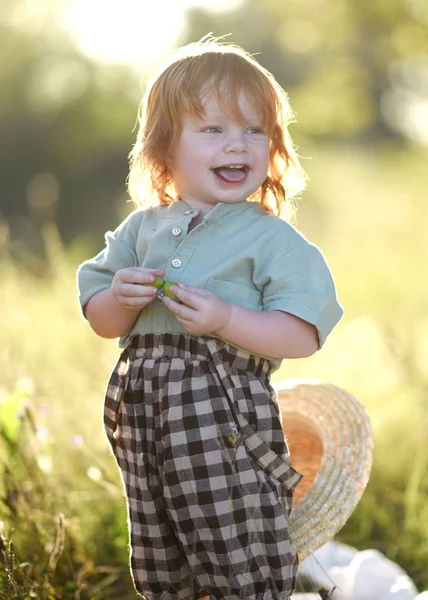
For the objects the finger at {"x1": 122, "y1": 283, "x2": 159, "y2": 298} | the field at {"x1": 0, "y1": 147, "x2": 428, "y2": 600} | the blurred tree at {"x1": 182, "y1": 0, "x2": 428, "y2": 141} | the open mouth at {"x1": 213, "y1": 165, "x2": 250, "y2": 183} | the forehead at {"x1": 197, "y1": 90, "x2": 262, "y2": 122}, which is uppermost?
the blurred tree at {"x1": 182, "y1": 0, "x2": 428, "y2": 141}

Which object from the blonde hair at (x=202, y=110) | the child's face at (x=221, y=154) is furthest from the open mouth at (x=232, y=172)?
the blonde hair at (x=202, y=110)

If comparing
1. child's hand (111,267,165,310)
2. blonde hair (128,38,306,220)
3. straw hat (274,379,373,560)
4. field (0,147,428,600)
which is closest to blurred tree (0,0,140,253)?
field (0,147,428,600)

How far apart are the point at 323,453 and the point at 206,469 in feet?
2.20

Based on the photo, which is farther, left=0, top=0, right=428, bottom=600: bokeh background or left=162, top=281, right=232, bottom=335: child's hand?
left=0, top=0, right=428, bottom=600: bokeh background

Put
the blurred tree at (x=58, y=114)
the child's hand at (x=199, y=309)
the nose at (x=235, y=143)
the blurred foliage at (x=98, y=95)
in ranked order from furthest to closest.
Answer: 1. the blurred tree at (x=58, y=114)
2. the blurred foliage at (x=98, y=95)
3. the nose at (x=235, y=143)
4. the child's hand at (x=199, y=309)

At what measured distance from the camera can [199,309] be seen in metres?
2.05

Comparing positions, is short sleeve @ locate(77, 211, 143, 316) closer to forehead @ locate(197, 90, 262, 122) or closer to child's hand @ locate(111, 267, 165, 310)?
child's hand @ locate(111, 267, 165, 310)

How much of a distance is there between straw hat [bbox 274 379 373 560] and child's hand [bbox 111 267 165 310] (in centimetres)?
78

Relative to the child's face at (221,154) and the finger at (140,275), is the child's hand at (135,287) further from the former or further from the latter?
the child's face at (221,154)

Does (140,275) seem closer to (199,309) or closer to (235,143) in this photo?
(199,309)

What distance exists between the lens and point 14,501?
104 inches

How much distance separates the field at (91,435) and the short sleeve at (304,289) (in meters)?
0.88

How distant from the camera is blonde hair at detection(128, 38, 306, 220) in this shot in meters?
2.22

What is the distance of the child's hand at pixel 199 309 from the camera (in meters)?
2.05
